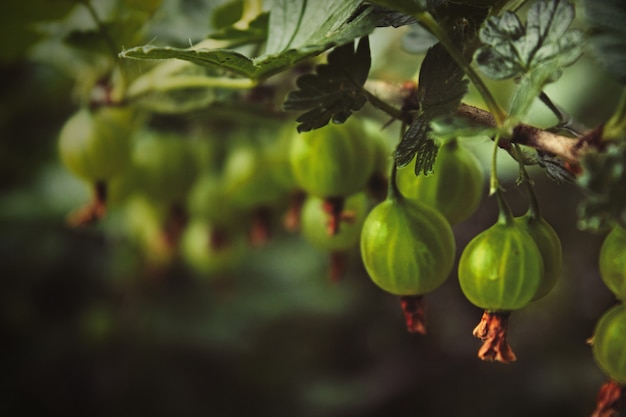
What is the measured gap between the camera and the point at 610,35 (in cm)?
36

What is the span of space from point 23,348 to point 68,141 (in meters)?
1.03

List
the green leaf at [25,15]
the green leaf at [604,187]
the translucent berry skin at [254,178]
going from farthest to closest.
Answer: the translucent berry skin at [254,178], the green leaf at [25,15], the green leaf at [604,187]

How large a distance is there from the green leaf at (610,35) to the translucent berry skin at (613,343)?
170 millimetres

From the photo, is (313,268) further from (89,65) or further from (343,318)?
(89,65)

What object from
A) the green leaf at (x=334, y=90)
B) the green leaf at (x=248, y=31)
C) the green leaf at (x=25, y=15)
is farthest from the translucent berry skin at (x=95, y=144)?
the green leaf at (x=334, y=90)

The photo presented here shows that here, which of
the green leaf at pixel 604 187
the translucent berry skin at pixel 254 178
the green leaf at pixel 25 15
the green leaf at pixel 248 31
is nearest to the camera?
the green leaf at pixel 604 187

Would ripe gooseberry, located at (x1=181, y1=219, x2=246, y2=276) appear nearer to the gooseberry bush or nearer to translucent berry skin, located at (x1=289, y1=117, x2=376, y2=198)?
the gooseberry bush

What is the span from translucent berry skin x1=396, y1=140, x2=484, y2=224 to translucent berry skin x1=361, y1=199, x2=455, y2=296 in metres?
0.04

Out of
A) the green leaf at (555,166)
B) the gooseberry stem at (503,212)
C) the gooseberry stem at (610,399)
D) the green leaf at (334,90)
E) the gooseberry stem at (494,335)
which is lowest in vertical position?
the gooseberry stem at (610,399)

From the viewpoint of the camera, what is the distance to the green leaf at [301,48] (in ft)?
1.38

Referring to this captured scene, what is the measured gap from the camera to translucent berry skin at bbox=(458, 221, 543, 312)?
424 millimetres

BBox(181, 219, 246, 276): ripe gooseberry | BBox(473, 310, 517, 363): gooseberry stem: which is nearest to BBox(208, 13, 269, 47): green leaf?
BBox(473, 310, 517, 363): gooseberry stem

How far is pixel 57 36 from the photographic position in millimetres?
849

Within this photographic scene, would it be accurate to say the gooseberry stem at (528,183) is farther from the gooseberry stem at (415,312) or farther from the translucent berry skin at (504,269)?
the gooseberry stem at (415,312)
